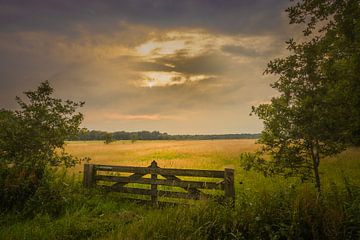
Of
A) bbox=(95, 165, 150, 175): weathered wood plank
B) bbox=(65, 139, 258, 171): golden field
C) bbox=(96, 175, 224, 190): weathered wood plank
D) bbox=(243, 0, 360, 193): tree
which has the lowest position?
bbox=(65, 139, 258, 171): golden field

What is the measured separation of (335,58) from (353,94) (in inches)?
99.8

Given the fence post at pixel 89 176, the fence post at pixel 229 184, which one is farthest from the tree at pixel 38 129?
the fence post at pixel 229 184

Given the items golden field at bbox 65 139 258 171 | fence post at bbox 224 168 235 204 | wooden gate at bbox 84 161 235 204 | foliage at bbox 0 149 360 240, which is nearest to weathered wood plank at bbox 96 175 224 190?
wooden gate at bbox 84 161 235 204

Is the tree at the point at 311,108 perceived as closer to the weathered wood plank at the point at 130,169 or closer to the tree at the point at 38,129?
the weathered wood plank at the point at 130,169

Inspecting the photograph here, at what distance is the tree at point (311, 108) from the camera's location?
28.5ft

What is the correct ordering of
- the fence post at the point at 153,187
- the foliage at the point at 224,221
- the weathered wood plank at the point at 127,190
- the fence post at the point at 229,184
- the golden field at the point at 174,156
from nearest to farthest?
the foliage at the point at 224,221 → the fence post at the point at 229,184 → the fence post at the point at 153,187 → the weathered wood plank at the point at 127,190 → the golden field at the point at 174,156

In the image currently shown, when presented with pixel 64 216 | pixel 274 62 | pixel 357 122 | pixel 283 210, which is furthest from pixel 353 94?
pixel 64 216

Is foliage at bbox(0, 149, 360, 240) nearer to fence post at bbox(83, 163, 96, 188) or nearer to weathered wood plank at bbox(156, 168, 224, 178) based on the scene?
weathered wood plank at bbox(156, 168, 224, 178)

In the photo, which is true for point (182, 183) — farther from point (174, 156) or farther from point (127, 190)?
point (174, 156)


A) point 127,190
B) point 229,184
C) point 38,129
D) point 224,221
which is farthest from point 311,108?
point 38,129

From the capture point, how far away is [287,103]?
31.6 feet

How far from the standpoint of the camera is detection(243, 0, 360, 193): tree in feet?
28.5

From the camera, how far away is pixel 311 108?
9.23m

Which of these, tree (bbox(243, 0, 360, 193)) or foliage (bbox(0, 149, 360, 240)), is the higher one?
tree (bbox(243, 0, 360, 193))
